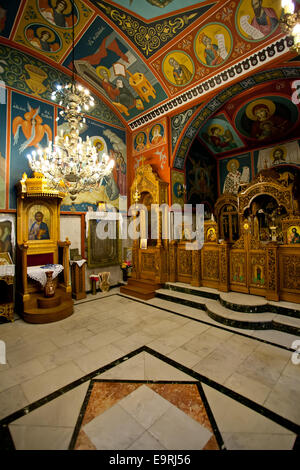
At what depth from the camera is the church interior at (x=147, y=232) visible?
2525mm

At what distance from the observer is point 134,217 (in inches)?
317

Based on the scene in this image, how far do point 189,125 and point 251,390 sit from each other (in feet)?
23.8

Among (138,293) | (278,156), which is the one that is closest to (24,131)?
(138,293)

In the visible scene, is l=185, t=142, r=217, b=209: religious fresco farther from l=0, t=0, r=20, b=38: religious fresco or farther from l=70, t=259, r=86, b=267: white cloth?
l=0, t=0, r=20, b=38: religious fresco

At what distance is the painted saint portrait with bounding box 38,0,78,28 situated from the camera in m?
5.16

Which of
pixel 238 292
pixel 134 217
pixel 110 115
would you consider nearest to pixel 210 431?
pixel 238 292

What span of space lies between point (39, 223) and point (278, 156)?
396 inches

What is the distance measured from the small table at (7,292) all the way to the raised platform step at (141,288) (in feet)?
11.1

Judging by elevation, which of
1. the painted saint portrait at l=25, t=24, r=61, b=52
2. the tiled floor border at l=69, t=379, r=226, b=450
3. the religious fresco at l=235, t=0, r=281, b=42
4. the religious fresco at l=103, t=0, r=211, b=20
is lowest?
the tiled floor border at l=69, t=379, r=226, b=450

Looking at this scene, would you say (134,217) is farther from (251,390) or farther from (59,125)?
(251,390)

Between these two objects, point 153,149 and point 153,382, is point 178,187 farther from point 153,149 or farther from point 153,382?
point 153,382

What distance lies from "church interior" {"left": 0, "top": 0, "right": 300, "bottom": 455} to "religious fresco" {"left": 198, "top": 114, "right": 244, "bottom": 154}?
76 millimetres

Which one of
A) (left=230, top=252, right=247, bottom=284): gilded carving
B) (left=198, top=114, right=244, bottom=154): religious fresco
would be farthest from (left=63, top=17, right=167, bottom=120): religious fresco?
(left=230, top=252, right=247, bottom=284): gilded carving

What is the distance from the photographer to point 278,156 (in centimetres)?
937
